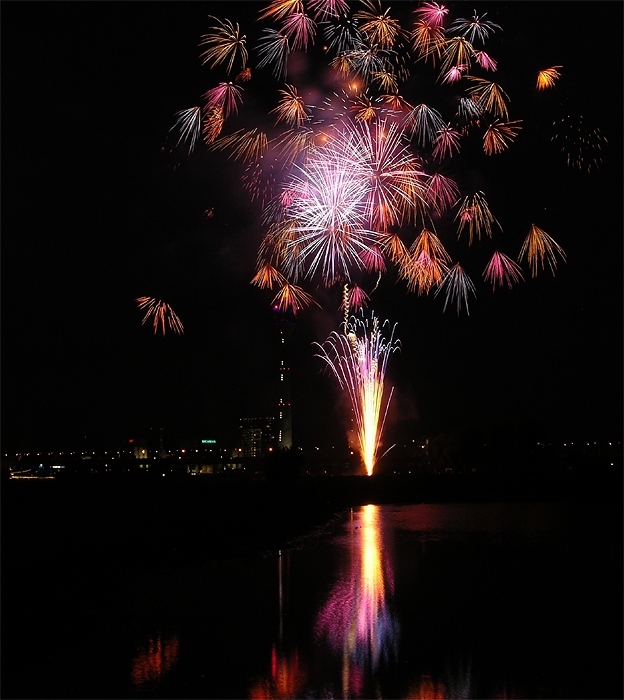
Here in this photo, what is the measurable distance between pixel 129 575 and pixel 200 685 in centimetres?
524

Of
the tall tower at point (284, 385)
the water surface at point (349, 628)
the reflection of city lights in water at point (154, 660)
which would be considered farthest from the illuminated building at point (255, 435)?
the reflection of city lights in water at point (154, 660)

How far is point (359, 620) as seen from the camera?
6.86 metres

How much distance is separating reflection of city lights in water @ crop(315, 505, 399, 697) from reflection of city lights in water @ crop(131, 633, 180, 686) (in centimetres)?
166

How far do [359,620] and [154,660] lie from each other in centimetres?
252

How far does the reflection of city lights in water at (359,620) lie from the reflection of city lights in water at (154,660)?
166 centimetres

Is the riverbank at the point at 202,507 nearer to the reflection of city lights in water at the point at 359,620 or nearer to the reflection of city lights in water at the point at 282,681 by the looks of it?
the reflection of city lights in water at the point at 359,620

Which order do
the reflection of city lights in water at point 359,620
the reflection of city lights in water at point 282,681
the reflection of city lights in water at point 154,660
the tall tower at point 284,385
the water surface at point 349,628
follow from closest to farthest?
the reflection of city lights in water at point 282,681
the water surface at point 349,628
the reflection of city lights in water at point 154,660
the reflection of city lights in water at point 359,620
the tall tower at point 284,385

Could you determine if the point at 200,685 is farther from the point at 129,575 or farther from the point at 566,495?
the point at 566,495

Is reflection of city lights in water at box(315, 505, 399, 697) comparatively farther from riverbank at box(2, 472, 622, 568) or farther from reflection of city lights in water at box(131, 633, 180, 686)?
riverbank at box(2, 472, 622, 568)

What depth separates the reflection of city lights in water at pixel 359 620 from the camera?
5.51 m

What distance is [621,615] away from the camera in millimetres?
6980

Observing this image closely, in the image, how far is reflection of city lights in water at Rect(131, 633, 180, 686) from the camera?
5.25 metres

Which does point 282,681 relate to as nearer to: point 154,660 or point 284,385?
point 154,660

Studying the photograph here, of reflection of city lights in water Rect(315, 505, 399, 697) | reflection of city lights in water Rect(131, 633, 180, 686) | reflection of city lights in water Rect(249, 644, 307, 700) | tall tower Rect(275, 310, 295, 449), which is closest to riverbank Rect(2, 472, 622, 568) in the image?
reflection of city lights in water Rect(315, 505, 399, 697)
